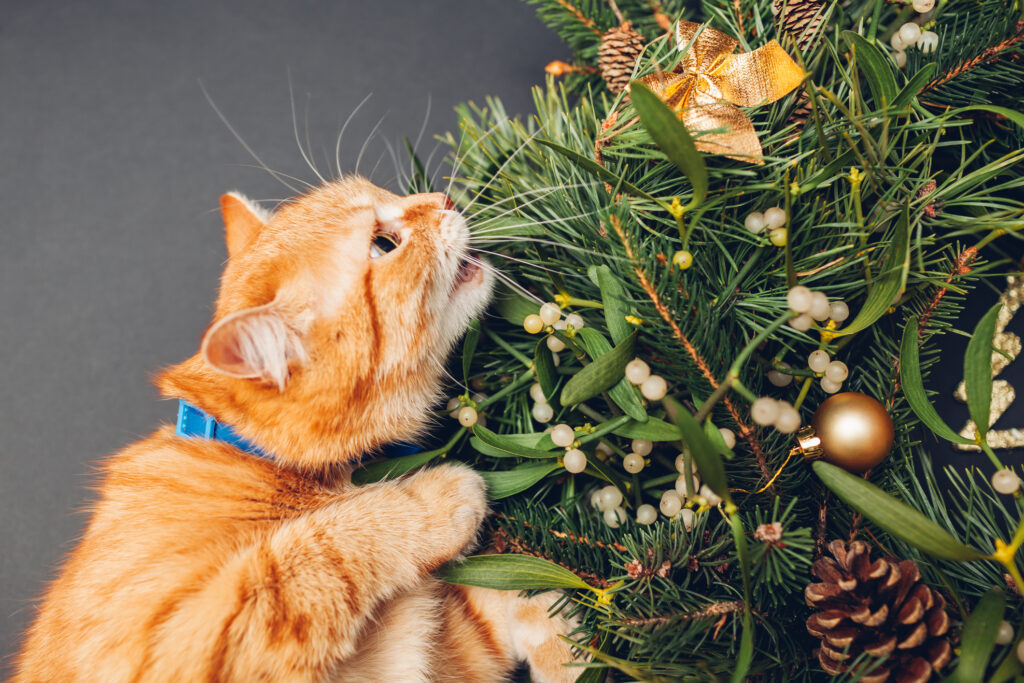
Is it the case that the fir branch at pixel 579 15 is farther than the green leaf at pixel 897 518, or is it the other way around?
the fir branch at pixel 579 15

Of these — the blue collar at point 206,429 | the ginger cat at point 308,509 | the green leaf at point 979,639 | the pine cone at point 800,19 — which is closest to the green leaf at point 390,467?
the ginger cat at point 308,509

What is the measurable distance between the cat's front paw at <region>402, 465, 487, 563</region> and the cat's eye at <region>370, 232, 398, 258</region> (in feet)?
1.05

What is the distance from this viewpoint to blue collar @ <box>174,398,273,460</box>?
2.56 feet

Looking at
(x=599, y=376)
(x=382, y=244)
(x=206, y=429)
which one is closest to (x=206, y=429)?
(x=206, y=429)

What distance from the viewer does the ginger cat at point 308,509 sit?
0.64 meters

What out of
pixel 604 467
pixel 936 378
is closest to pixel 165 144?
pixel 604 467

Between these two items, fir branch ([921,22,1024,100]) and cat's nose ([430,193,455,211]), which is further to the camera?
cat's nose ([430,193,455,211])

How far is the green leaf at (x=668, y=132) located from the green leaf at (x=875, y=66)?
213 mm

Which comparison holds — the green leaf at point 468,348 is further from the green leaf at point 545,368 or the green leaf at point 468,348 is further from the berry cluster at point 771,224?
the berry cluster at point 771,224

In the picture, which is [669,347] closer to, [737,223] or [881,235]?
[737,223]

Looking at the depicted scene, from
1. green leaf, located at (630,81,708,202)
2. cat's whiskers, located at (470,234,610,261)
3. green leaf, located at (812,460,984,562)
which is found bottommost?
green leaf, located at (812,460,984,562)

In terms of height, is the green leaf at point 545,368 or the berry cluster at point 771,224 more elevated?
the berry cluster at point 771,224

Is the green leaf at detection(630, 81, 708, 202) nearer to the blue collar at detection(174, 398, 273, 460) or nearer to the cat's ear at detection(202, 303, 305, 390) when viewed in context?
the cat's ear at detection(202, 303, 305, 390)

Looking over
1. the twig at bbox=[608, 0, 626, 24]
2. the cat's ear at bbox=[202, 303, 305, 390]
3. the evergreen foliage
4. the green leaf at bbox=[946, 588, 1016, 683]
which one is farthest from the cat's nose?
the green leaf at bbox=[946, 588, 1016, 683]
